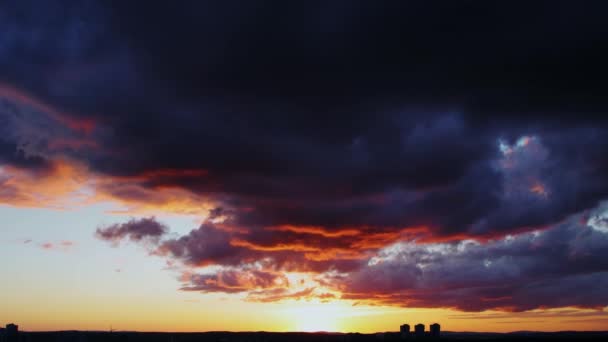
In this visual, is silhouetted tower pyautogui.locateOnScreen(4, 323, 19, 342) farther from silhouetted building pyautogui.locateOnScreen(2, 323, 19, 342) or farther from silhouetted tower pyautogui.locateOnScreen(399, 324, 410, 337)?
silhouetted tower pyautogui.locateOnScreen(399, 324, 410, 337)

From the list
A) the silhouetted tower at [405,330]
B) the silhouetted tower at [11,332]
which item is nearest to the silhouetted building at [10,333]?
the silhouetted tower at [11,332]

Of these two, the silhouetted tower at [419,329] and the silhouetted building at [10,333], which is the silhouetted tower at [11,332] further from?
the silhouetted tower at [419,329]

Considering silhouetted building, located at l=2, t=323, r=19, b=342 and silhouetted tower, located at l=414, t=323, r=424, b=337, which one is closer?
silhouetted tower, located at l=414, t=323, r=424, b=337

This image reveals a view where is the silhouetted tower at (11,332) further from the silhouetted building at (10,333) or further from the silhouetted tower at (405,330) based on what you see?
the silhouetted tower at (405,330)

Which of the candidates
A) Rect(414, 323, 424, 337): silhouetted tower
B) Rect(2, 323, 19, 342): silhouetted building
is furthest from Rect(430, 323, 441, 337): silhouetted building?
Rect(2, 323, 19, 342): silhouetted building

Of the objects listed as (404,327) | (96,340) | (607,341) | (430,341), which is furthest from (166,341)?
(607,341)

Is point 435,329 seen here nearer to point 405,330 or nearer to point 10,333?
point 405,330

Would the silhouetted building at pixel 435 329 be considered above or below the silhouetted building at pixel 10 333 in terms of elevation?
above

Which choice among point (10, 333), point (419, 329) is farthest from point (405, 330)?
point (10, 333)

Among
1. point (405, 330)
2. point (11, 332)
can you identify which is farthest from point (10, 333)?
point (405, 330)

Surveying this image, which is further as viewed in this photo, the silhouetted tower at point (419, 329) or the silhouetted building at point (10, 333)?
the silhouetted building at point (10, 333)

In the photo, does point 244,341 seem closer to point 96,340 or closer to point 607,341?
point 96,340

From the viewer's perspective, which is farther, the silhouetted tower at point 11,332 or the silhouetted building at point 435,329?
the silhouetted tower at point 11,332

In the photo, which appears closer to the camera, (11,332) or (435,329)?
(435,329)
